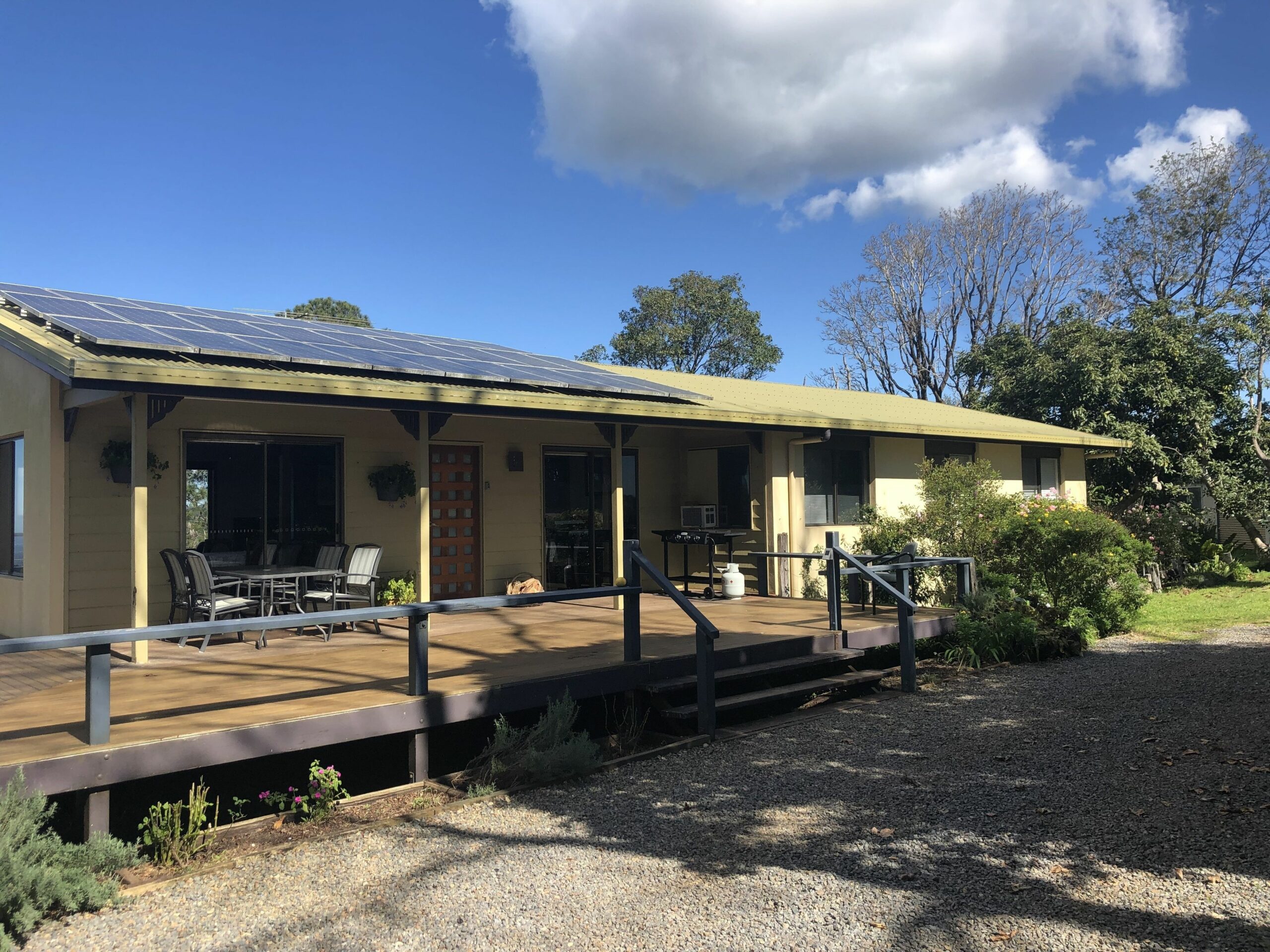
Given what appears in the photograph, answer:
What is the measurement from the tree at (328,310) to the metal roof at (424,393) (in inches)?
1084

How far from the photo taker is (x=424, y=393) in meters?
8.12

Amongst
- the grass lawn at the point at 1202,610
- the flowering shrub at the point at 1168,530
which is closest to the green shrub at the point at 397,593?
the grass lawn at the point at 1202,610

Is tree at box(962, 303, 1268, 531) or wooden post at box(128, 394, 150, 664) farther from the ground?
tree at box(962, 303, 1268, 531)

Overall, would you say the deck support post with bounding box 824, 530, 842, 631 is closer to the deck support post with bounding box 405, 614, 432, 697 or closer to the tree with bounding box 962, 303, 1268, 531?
the deck support post with bounding box 405, 614, 432, 697

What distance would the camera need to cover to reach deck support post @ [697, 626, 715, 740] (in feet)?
21.2

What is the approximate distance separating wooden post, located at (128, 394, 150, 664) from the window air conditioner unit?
7715 millimetres

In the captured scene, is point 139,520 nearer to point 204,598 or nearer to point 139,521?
point 139,521

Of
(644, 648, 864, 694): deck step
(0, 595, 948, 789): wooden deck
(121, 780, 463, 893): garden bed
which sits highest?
(0, 595, 948, 789): wooden deck

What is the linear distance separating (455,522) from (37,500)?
4.53 metres

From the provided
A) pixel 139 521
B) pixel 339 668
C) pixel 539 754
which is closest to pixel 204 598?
pixel 139 521

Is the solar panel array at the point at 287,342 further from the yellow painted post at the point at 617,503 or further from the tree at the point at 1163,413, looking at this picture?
the tree at the point at 1163,413

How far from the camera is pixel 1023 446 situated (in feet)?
55.4

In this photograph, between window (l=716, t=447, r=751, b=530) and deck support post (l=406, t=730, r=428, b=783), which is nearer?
deck support post (l=406, t=730, r=428, b=783)

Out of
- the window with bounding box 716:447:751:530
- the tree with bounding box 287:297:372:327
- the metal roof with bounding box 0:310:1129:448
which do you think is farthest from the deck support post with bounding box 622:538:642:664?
the tree with bounding box 287:297:372:327
